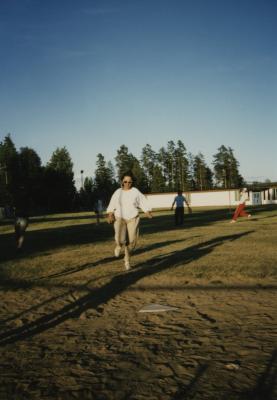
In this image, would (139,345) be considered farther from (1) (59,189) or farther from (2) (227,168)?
(2) (227,168)

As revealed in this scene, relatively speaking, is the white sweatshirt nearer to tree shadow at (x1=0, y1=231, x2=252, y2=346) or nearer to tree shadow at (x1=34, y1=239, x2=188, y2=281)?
tree shadow at (x1=0, y1=231, x2=252, y2=346)

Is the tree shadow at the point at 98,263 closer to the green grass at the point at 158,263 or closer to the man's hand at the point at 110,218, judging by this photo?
the green grass at the point at 158,263

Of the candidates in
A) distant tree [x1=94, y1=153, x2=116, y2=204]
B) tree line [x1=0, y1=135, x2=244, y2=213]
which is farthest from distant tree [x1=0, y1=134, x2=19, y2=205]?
distant tree [x1=94, y1=153, x2=116, y2=204]

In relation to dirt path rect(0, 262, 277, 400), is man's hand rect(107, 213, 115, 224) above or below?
above

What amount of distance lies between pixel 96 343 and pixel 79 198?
75.0 m

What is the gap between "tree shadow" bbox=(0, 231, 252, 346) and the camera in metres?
4.38

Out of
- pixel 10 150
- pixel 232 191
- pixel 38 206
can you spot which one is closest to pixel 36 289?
pixel 232 191

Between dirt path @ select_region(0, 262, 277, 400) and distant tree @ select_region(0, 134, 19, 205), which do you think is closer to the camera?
dirt path @ select_region(0, 262, 277, 400)

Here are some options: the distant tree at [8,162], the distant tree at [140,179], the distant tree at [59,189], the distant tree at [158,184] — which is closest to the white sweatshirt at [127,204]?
the distant tree at [59,189]

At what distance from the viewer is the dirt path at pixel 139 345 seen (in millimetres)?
2891

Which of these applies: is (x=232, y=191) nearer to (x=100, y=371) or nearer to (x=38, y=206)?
(x=38, y=206)

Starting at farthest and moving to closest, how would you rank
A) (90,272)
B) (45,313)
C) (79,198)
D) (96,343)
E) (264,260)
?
(79,198)
(264,260)
(90,272)
(45,313)
(96,343)

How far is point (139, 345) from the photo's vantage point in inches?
149

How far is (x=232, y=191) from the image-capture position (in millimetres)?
64250
